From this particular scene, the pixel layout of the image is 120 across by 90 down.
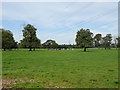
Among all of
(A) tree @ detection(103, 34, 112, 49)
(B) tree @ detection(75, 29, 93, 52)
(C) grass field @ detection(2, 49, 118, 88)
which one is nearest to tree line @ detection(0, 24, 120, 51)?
(B) tree @ detection(75, 29, 93, 52)

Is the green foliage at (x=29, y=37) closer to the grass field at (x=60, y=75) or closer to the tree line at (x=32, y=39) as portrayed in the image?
the tree line at (x=32, y=39)

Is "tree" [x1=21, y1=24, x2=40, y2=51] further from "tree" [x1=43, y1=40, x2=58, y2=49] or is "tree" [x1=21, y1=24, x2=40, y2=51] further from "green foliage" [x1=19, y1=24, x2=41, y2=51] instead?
"tree" [x1=43, y1=40, x2=58, y2=49]

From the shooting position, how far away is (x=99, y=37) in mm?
97750

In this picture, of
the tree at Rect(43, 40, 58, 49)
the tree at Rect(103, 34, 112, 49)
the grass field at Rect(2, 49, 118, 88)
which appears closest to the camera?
the grass field at Rect(2, 49, 118, 88)

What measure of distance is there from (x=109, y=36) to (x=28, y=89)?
281 ft

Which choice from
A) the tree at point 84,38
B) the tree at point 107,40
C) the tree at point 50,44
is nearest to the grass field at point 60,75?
the tree at point 84,38

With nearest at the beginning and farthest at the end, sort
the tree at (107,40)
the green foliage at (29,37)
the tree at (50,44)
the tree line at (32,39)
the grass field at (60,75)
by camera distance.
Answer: the grass field at (60,75), the tree line at (32,39), the green foliage at (29,37), the tree at (107,40), the tree at (50,44)

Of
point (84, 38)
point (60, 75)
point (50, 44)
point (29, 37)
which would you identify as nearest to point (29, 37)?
point (29, 37)

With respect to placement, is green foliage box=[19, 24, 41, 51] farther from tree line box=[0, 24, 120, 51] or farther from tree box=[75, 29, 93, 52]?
tree box=[75, 29, 93, 52]

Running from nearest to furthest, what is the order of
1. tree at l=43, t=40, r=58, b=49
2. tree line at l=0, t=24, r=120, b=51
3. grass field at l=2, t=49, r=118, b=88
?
1. grass field at l=2, t=49, r=118, b=88
2. tree line at l=0, t=24, r=120, b=51
3. tree at l=43, t=40, r=58, b=49

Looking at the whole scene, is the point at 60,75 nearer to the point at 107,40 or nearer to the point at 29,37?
the point at 29,37

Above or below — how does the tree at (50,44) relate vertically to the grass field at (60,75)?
above

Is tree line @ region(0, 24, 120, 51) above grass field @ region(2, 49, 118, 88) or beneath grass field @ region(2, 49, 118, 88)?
above

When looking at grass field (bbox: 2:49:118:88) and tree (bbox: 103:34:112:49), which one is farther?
tree (bbox: 103:34:112:49)
